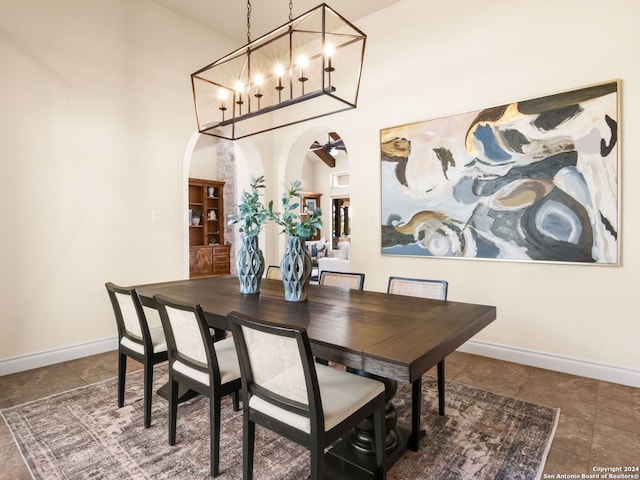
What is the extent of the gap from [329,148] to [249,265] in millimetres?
8340

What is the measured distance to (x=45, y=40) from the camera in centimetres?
307

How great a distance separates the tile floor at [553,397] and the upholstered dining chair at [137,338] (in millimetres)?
593

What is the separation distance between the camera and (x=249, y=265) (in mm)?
2322

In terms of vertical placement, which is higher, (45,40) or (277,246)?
(45,40)

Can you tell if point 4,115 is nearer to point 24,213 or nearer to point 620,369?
point 24,213

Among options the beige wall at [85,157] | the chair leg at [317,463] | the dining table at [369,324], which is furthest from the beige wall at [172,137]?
the chair leg at [317,463]

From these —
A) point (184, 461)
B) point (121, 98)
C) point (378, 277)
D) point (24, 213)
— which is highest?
point (121, 98)

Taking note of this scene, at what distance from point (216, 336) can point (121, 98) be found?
98.8 inches

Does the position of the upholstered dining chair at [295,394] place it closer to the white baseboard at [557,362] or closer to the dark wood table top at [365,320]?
the dark wood table top at [365,320]

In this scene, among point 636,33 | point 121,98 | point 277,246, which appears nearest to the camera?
point 636,33

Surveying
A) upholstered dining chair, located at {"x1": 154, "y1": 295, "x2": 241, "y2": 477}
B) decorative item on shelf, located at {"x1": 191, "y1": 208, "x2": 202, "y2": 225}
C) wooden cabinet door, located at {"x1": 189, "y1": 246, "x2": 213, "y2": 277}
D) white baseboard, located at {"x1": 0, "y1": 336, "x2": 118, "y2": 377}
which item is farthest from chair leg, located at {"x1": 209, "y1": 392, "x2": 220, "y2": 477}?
decorative item on shelf, located at {"x1": 191, "y1": 208, "x2": 202, "y2": 225}

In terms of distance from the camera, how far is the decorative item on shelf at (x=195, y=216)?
826 centimetres

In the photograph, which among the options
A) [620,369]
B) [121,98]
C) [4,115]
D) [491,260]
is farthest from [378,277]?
[4,115]
